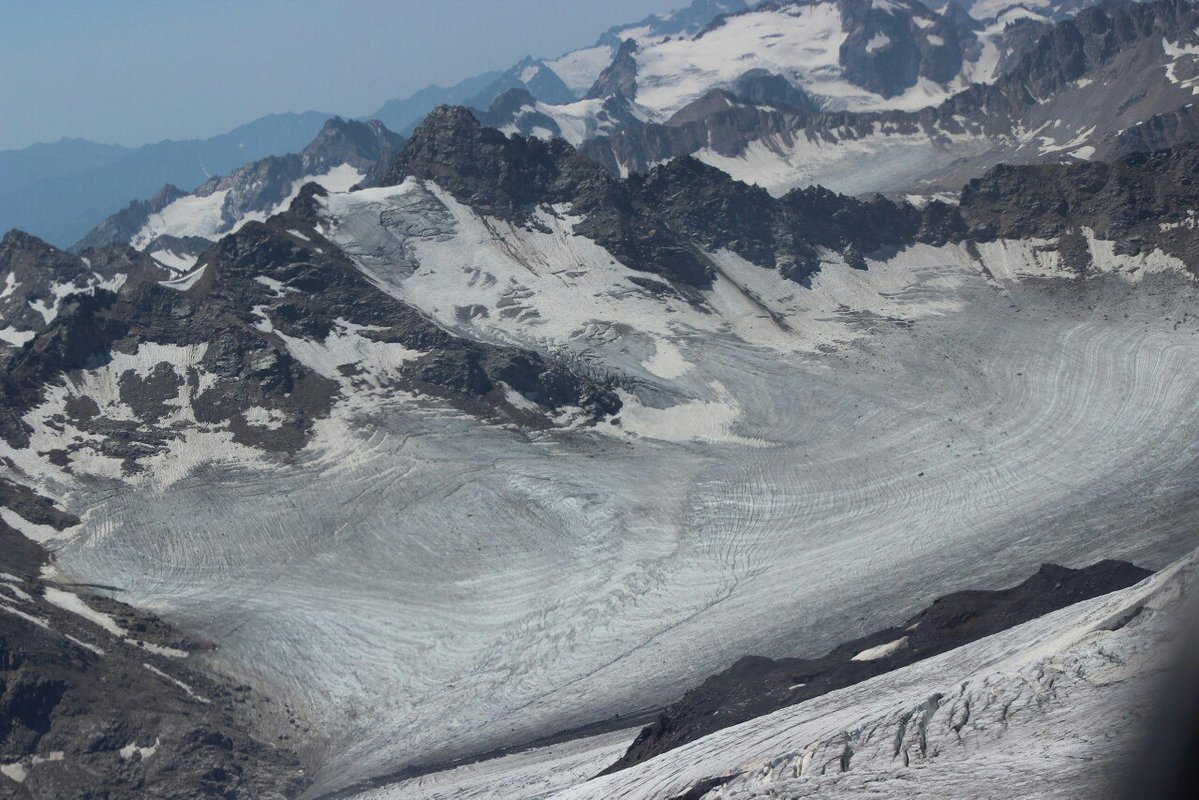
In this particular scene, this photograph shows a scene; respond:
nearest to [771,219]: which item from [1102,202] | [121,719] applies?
[1102,202]

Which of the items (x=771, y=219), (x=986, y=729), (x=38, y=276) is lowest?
(x=986, y=729)

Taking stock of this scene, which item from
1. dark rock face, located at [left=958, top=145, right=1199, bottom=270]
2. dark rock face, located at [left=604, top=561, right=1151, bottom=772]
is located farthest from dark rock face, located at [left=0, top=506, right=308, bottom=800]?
dark rock face, located at [left=958, top=145, right=1199, bottom=270]

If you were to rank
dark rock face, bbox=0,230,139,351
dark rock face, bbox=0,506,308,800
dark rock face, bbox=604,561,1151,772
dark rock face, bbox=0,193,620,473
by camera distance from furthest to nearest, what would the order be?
dark rock face, bbox=0,230,139,351 < dark rock face, bbox=0,193,620,473 < dark rock face, bbox=0,506,308,800 < dark rock face, bbox=604,561,1151,772

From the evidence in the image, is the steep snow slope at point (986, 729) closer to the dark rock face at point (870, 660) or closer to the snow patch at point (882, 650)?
the dark rock face at point (870, 660)

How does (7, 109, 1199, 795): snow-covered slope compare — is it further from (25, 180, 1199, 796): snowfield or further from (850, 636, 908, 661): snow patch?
(850, 636, 908, 661): snow patch

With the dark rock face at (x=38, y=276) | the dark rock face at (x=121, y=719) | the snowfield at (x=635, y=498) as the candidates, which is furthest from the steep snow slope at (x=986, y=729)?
the dark rock face at (x=38, y=276)

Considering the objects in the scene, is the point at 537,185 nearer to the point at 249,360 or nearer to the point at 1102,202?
the point at 249,360
